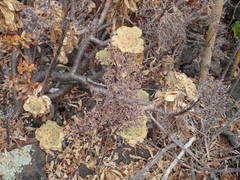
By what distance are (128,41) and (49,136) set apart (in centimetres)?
73

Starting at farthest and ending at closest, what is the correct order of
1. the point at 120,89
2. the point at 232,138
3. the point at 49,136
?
the point at 232,138 → the point at 49,136 → the point at 120,89

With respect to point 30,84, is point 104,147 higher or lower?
lower

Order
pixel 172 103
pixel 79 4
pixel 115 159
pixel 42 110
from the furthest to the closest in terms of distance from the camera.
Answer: pixel 115 159 → pixel 172 103 → pixel 42 110 → pixel 79 4

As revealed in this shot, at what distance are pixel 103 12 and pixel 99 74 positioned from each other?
1.30 ft

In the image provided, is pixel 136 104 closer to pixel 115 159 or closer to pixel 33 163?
pixel 115 159

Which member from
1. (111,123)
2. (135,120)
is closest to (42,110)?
(111,123)

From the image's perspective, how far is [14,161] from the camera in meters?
2.10

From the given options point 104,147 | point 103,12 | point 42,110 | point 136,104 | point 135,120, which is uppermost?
point 103,12

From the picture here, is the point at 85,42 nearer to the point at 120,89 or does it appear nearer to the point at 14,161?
the point at 120,89

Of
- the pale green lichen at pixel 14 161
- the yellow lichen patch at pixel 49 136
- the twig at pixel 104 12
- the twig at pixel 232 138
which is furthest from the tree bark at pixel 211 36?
the pale green lichen at pixel 14 161

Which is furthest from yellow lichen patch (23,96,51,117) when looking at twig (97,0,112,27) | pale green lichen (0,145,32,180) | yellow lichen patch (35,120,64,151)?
twig (97,0,112,27)

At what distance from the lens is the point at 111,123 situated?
1.65 meters

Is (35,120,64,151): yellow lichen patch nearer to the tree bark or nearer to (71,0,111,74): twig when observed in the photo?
(71,0,111,74): twig

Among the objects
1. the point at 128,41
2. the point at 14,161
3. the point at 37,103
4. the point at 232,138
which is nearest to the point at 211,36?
the point at 128,41
